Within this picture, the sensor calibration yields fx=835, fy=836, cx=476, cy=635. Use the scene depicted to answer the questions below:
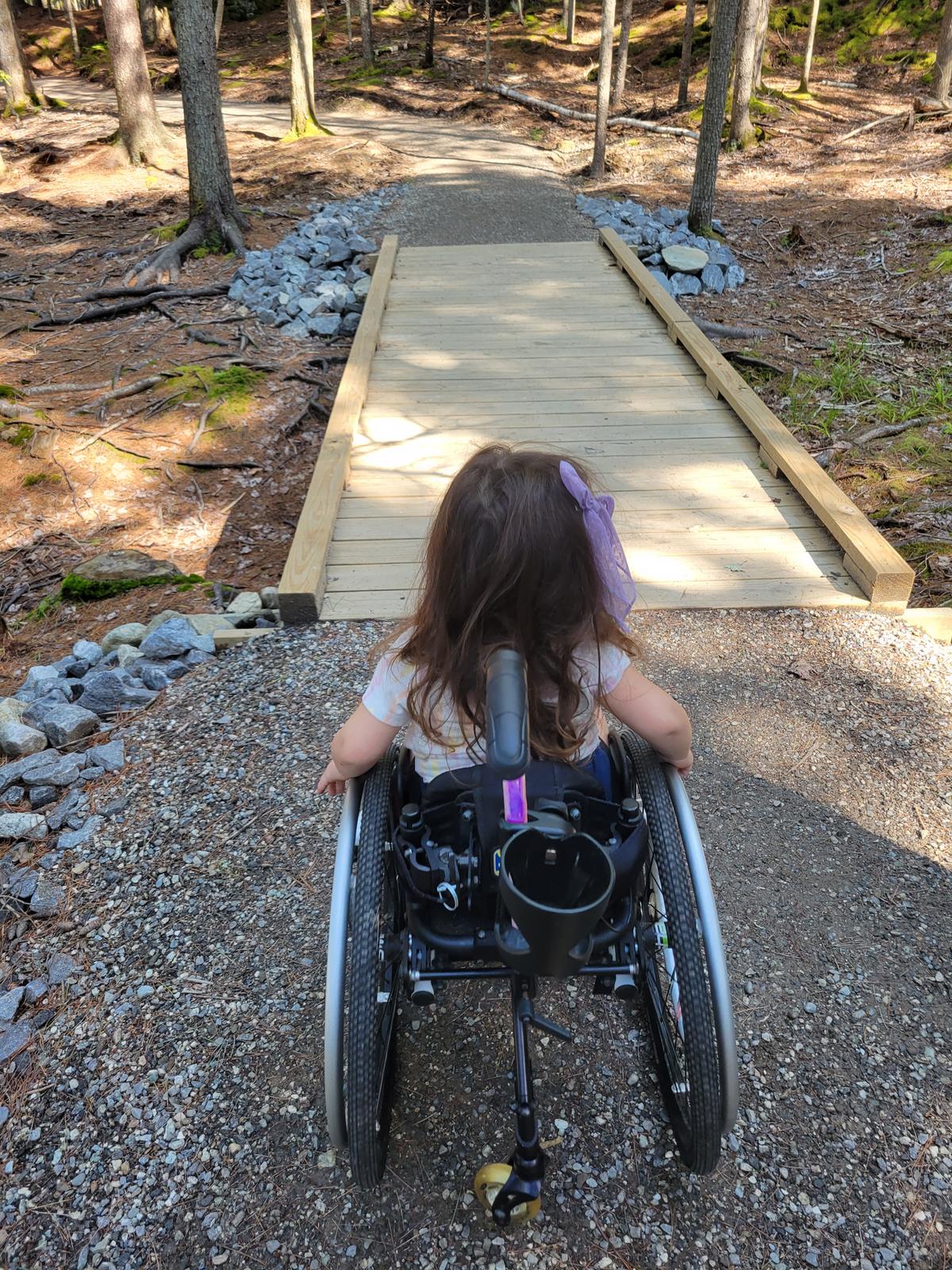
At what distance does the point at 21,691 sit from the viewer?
3.34 metres

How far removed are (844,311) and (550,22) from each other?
913 inches

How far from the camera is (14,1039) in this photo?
1971mm

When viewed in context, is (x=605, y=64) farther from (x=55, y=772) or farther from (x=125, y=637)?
(x=55, y=772)

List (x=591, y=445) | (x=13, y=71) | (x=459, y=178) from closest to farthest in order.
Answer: (x=591, y=445)
(x=459, y=178)
(x=13, y=71)

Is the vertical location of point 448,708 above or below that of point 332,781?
above

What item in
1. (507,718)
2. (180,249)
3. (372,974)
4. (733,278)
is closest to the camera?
(507,718)

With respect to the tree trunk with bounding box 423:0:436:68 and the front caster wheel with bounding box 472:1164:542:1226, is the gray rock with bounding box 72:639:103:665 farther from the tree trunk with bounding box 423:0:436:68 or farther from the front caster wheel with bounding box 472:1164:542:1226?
the tree trunk with bounding box 423:0:436:68

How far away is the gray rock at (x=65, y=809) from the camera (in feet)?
8.42

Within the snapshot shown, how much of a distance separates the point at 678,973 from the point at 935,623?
2.55m

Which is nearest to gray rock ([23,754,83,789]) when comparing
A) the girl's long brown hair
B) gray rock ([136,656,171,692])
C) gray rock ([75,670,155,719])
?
gray rock ([75,670,155,719])

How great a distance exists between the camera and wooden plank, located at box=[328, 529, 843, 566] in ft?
12.7

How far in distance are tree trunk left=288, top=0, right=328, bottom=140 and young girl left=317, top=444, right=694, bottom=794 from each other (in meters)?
14.7

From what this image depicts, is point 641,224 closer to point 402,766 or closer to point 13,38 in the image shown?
point 402,766

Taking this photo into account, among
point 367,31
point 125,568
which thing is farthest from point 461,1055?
point 367,31
